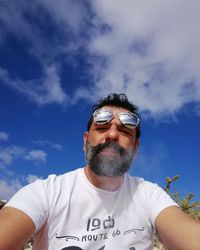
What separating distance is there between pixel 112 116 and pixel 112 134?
0.91 feet

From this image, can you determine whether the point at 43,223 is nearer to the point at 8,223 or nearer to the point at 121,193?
the point at 8,223

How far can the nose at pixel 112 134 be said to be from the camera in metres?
4.00

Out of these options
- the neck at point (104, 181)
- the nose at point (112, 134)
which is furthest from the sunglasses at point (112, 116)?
the neck at point (104, 181)

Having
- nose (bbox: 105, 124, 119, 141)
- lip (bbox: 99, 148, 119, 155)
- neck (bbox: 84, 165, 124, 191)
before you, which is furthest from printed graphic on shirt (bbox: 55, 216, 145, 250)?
nose (bbox: 105, 124, 119, 141)

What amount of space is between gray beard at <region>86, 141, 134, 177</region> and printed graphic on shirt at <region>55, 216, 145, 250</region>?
0.52 meters

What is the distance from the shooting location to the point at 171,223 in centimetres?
338

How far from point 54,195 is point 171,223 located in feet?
3.94

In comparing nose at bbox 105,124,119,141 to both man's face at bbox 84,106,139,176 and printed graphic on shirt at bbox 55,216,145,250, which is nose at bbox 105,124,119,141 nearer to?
man's face at bbox 84,106,139,176

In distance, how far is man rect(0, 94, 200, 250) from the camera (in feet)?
10.5

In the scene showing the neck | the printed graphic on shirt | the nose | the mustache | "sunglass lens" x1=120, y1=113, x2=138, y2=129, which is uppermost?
"sunglass lens" x1=120, y1=113, x2=138, y2=129

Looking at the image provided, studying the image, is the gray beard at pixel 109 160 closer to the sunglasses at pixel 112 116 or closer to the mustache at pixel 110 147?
the mustache at pixel 110 147

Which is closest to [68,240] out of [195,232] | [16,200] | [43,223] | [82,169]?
[43,223]

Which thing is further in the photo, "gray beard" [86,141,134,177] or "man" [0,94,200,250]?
"gray beard" [86,141,134,177]

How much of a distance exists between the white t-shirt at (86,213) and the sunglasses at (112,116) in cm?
72
